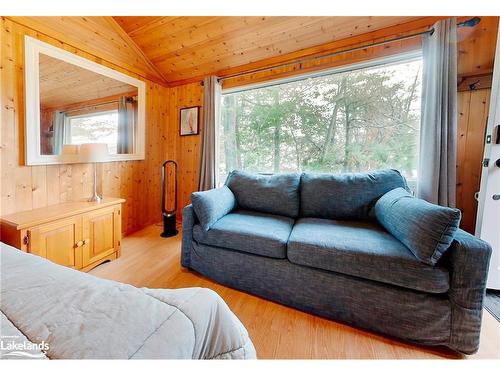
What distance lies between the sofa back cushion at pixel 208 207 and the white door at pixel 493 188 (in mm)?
1973

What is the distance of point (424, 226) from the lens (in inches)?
45.2

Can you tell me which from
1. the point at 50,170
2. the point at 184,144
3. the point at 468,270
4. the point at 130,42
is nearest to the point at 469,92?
the point at 468,270

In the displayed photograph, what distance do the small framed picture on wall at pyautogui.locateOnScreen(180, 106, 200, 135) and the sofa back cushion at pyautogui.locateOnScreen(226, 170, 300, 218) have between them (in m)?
1.30

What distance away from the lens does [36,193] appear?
1.95 metres

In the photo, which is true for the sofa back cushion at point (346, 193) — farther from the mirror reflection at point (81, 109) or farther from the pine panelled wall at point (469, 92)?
the mirror reflection at point (81, 109)

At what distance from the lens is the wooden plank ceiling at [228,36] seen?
2112 millimetres

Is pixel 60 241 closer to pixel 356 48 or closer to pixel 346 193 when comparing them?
pixel 346 193

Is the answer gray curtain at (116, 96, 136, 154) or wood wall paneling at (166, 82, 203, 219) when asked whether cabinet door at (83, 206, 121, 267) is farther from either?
wood wall paneling at (166, 82, 203, 219)

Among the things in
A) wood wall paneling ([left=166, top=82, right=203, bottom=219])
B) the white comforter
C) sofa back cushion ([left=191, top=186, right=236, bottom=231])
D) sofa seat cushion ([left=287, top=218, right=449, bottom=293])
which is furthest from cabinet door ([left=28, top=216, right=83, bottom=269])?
sofa seat cushion ([left=287, top=218, right=449, bottom=293])

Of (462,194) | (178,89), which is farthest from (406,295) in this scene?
(178,89)

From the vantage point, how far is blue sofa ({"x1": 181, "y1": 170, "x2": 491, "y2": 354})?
109 centimetres

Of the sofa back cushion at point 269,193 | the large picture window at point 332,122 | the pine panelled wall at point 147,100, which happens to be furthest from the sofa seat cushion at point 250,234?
the pine panelled wall at point 147,100

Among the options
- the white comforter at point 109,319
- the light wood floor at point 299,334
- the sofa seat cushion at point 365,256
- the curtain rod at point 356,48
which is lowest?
the light wood floor at point 299,334
